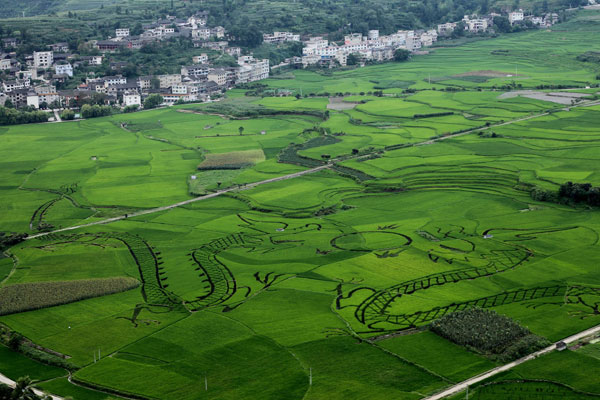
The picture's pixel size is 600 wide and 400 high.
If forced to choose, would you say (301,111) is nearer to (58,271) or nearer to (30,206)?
(30,206)

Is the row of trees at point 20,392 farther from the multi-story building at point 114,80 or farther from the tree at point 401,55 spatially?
the tree at point 401,55

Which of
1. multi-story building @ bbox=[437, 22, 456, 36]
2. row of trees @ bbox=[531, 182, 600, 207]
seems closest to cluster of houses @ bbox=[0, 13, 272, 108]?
multi-story building @ bbox=[437, 22, 456, 36]

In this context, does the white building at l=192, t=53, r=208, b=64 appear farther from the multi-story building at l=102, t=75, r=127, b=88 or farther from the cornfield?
the cornfield

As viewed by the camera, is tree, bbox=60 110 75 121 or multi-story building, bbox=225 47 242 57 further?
multi-story building, bbox=225 47 242 57

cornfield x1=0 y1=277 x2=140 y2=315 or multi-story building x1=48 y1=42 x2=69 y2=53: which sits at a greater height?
multi-story building x1=48 y1=42 x2=69 y2=53

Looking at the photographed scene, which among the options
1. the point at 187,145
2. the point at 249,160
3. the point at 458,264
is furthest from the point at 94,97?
the point at 458,264

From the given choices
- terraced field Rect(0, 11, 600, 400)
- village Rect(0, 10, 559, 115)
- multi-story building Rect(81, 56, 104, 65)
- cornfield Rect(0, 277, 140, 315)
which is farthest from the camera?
multi-story building Rect(81, 56, 104, 65)

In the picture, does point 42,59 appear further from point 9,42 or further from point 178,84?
point 178,84
